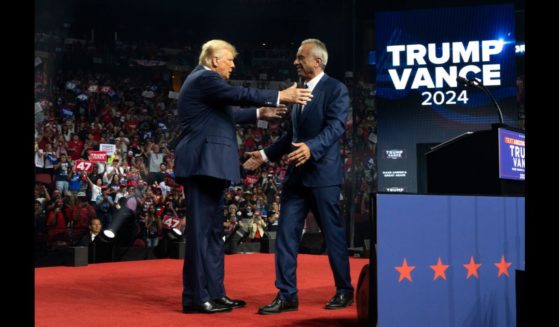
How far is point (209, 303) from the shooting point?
154 inches

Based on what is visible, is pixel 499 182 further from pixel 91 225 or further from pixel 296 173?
pixel 91 225

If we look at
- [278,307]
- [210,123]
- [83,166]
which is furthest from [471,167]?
[83,166]

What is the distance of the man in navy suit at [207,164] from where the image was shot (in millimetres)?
3943

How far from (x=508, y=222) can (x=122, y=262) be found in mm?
6498

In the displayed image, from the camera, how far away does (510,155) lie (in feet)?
14.4

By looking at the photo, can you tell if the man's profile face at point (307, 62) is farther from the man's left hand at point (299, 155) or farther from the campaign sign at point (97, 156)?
the campaign sign at point (97, 156)

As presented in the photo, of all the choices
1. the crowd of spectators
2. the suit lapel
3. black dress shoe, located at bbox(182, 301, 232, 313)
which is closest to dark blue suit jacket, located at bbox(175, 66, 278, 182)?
the suit lapel

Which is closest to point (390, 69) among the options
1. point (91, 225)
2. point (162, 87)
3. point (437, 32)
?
point (437, 32)

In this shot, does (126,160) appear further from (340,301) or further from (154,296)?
(340,301)

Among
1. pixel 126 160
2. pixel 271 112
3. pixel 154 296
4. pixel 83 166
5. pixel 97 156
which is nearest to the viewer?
pixel 271 112

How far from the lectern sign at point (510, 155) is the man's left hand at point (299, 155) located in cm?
120

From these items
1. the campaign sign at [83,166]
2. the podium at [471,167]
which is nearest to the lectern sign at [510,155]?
the podium at [471,167]

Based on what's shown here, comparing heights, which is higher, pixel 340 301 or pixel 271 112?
pixel 271 112

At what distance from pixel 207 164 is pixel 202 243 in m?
0.45
